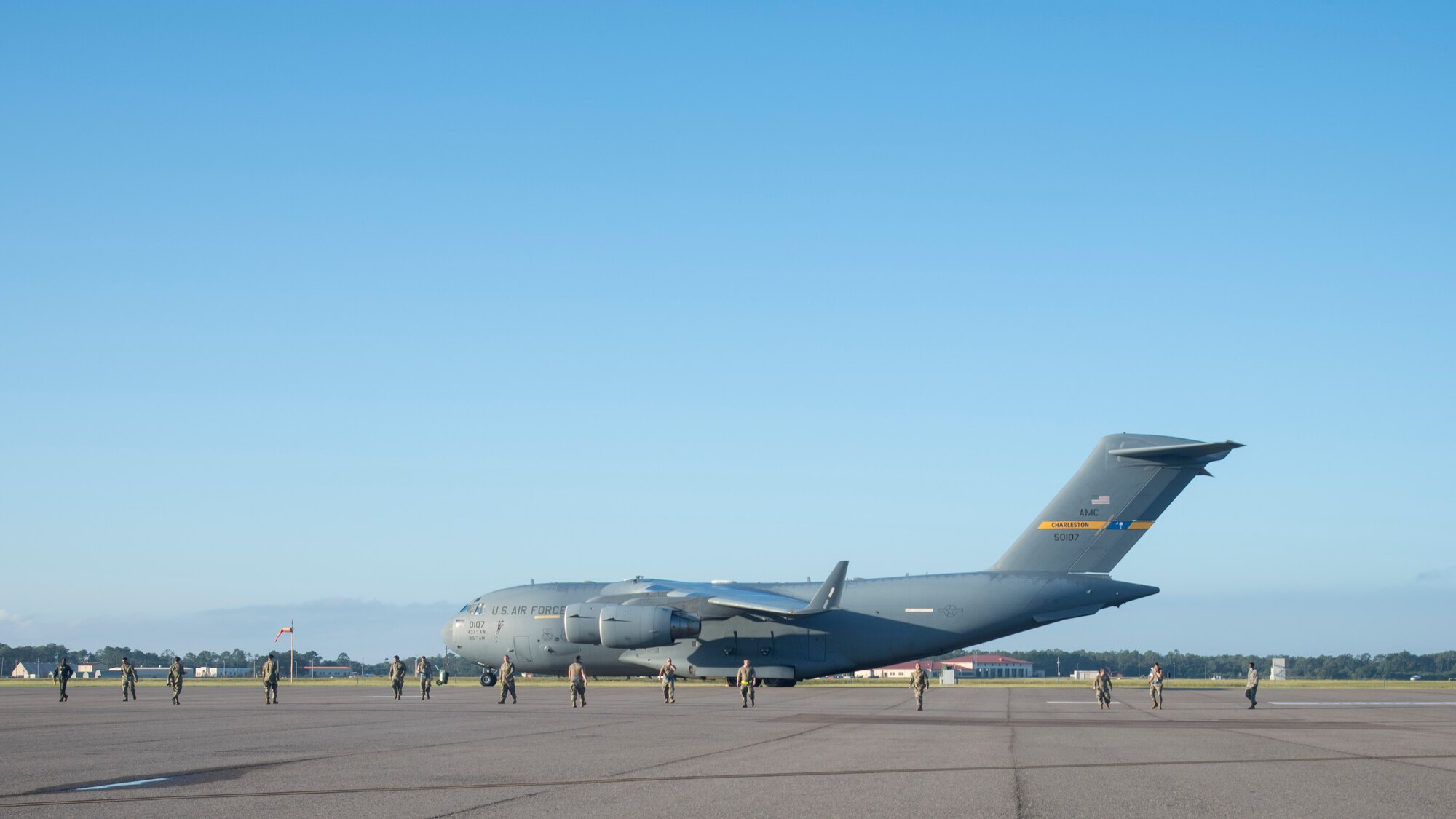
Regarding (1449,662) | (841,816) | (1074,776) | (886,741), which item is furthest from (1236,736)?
(1449,662)

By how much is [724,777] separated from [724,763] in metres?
1.78

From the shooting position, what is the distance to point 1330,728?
24.0 m

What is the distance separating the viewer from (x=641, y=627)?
42.8 m

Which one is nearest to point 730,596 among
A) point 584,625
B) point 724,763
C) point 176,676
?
point 584,625

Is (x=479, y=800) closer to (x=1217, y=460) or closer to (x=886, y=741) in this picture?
(x=886, y=741)

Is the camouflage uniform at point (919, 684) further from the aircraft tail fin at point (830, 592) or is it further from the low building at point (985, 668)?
the low building at point (985, 668)

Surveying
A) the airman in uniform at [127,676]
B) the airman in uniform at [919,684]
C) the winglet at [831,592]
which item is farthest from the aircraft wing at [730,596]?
the airman in uniform at [127,676]

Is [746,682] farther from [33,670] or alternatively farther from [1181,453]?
[33,670]

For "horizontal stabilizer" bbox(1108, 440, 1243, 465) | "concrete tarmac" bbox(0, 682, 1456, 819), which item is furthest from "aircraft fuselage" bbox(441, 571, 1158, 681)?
"concrete tarmac" bbox(0, 682, 1456, 819)

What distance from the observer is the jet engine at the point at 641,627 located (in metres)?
42.8

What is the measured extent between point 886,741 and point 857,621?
79.7 ft

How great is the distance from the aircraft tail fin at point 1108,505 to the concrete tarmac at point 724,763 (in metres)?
11.1

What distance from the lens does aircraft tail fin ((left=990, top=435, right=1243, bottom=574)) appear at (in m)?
40.9

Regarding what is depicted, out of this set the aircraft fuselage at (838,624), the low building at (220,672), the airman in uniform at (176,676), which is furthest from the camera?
the low building at (220,672)
